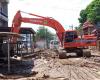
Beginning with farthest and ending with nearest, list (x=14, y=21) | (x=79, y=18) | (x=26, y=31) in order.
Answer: (x=79, y=18), (x=26, y=31), (x=14, y=21)

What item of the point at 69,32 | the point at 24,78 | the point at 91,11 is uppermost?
the point at 91,11

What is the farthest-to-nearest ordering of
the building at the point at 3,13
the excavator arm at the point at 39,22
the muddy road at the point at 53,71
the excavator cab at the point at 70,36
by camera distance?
the building at the point at 3,13, the excavator cab at the point at 70,36, the excavator arm at the point at 39,22, the muddy road at the point at 53,71

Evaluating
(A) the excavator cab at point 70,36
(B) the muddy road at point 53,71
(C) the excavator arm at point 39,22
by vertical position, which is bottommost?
(B) the muddy road at point 53,71

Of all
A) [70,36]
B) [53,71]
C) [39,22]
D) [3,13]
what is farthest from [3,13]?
[53,71]

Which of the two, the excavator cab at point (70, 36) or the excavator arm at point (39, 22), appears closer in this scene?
the excavator arm at point (39, 22)

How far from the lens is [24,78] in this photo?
1981 centimetres

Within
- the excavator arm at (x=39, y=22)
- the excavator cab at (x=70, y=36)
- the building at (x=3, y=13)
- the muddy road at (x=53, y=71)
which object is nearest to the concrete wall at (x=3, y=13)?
the building at (x=3, y=13)

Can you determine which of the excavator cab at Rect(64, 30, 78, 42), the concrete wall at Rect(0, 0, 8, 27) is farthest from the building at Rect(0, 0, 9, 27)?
the excavator cab at Rect(64, 30, 78, 42)

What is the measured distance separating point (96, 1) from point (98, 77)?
227ft

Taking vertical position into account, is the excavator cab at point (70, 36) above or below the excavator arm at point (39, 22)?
below

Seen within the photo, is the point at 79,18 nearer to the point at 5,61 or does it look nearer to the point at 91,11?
the point at 91,11

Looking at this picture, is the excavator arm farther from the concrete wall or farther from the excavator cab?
the concrete wall

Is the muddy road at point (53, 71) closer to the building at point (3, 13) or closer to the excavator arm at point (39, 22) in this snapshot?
the excavator arm at point (39, 22)

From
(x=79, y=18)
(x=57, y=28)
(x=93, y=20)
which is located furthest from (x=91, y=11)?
Result: (x=57, y=28)
